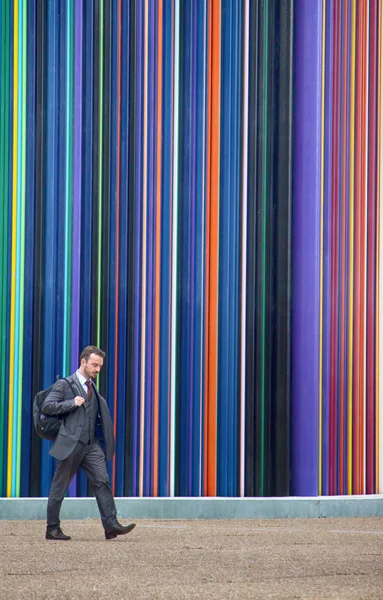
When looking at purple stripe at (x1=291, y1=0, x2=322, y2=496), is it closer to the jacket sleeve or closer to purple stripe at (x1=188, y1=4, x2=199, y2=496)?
purple stripe at (x1=188, y1=4, x2=199, y2=496)

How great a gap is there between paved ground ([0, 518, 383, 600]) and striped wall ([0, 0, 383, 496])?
4.19 ft

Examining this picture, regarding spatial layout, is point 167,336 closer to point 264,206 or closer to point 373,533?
point 264,206

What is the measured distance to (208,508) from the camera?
12969mm

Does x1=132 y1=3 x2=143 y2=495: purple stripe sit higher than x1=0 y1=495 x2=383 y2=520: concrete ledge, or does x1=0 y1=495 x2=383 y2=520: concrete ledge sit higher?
x1=132 y1=3 x2=143 y2=495: purple stripe

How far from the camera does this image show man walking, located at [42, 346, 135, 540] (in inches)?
415

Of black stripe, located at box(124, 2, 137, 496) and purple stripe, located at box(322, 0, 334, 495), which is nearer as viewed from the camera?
black stripe, located at box(124, 2, 137, 496)

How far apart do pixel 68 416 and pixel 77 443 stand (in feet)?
0.83

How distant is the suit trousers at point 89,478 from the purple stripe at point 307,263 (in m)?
3.40

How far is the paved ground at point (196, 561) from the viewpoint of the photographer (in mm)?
7680

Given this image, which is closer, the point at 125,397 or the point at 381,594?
the point at 381,594

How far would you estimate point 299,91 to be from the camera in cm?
1377

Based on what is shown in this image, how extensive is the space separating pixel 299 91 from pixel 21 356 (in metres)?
4.21

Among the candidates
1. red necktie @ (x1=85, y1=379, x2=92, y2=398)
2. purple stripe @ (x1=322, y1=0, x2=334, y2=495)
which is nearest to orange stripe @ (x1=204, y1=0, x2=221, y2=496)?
purple stripe @ (x1=322, y1=0, x2=334, y2=495)

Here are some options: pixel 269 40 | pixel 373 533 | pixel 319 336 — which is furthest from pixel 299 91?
pixel 373 533
